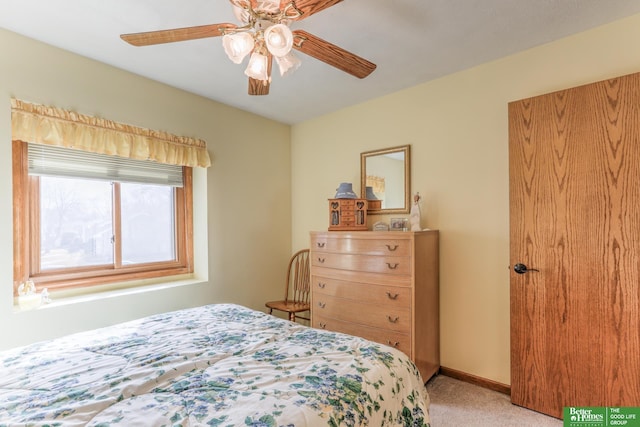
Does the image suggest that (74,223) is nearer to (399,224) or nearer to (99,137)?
(99,137)

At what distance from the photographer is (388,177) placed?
116 inches

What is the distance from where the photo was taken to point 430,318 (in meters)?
2.45

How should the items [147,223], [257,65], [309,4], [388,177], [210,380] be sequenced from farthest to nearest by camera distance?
[388,177], [147,223], [257,65], [309,4], [210,380]

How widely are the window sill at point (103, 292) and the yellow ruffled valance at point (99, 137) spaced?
3.43 ft

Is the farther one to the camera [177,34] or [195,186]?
[195,186]

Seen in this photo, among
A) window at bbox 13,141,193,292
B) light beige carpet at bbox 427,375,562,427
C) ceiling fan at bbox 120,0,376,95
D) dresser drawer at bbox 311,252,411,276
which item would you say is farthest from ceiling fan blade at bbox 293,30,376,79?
light beige carpet at bbox 427,375,562,427

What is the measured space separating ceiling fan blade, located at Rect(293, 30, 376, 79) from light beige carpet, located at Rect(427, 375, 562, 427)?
7.13 feet

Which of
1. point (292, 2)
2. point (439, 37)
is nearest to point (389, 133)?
point (439, 37)

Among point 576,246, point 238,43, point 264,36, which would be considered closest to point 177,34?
point 238,43

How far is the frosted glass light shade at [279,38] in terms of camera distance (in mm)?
1266

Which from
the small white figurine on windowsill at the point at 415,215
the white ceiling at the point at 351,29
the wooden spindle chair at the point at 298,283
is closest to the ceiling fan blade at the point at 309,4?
the white ceiling at the point at 351,29

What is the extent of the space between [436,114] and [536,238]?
1250 mm

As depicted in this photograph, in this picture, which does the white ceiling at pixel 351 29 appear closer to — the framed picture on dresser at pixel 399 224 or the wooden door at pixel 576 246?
the wooden door at pixel 576 246

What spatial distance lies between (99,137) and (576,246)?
3242mm
